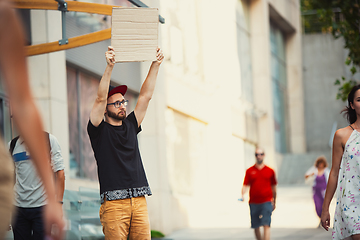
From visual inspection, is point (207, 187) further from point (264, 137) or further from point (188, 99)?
point (264, 137)

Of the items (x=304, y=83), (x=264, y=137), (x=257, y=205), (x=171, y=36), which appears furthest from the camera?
(x=304, y=83)

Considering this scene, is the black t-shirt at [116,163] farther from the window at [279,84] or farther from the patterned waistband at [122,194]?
the window at [279,84]

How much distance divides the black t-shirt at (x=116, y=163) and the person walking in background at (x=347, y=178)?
1.71m

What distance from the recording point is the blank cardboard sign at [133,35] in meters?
5.10

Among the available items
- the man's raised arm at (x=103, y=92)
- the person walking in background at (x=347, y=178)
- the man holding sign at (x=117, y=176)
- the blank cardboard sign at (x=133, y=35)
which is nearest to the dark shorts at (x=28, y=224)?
the man holding sign at (x=117, y=176)

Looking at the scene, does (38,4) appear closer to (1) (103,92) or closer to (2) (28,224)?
(1) (103,92)

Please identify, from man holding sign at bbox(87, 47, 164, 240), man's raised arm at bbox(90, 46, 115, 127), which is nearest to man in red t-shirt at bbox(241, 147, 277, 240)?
man holding sign at bbox(87, 47, 164, 240)

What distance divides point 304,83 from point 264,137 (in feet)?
33.0

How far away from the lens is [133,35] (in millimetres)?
5141

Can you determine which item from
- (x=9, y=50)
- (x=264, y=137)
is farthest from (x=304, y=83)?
(x=9, y=50)

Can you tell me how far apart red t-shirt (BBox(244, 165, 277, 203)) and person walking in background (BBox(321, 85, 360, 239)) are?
17.2 ft

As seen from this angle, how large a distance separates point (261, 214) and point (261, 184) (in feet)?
1.78

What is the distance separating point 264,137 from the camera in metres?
28.2

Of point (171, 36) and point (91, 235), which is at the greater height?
point (171, 36)
